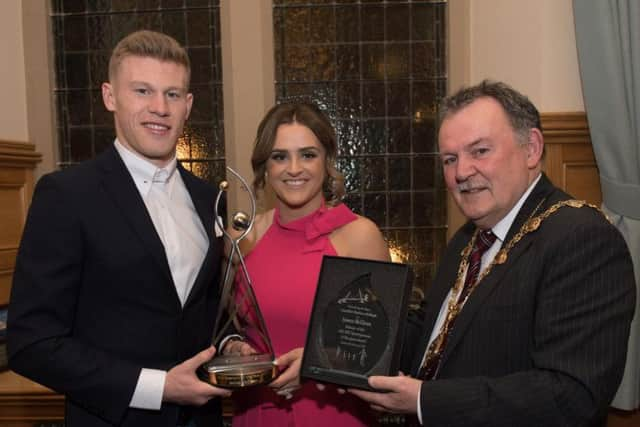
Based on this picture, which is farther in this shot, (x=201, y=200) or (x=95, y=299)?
(x=201, y=200)

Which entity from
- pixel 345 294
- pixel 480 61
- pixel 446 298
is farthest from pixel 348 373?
pixel 480 61

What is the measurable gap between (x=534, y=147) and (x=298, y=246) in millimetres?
1042

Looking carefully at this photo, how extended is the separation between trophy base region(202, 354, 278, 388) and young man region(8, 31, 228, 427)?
0.13 ft

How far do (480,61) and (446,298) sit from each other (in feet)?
6.52

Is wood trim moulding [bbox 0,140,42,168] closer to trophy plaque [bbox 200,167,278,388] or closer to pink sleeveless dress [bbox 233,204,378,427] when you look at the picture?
pink sleeveless dress [bbox 233,204,378,427]

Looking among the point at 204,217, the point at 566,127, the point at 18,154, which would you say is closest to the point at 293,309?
the point at 204,217

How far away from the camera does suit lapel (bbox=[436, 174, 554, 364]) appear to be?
61.5 inches

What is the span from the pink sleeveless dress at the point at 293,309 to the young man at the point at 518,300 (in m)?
0.54

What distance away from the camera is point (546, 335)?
1.43 metres

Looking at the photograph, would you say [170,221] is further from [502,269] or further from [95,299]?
[502,269]

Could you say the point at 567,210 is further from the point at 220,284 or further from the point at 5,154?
the point at 5,154

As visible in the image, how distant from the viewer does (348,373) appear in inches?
64.1

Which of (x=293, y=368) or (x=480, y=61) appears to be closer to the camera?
(x=293, y=368)

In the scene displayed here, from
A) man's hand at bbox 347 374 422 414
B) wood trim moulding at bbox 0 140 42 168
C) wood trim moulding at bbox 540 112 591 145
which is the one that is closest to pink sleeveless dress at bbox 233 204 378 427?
man's hand at bbox 347 374 422 414
